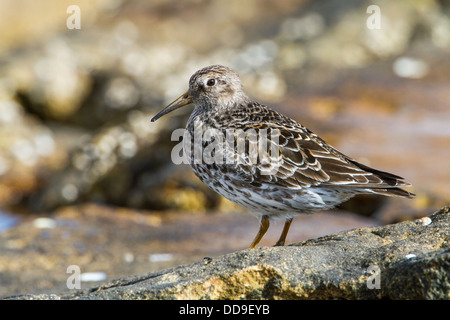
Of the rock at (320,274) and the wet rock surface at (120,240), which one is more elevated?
the wet rock surface at (120,240)

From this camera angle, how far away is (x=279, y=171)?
716 centimetres

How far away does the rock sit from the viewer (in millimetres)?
4930

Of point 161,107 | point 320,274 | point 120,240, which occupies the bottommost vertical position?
point 320,274

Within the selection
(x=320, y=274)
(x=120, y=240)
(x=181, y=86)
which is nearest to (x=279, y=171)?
(x=320, y=274)

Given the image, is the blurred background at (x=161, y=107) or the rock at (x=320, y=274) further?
the blurred background at (x=161, y=107)

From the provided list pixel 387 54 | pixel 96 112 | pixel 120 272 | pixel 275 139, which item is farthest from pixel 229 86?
pixel 387 54

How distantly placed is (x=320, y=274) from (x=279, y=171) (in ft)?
6.43

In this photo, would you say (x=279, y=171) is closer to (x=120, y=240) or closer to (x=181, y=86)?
(x=120, y=240)

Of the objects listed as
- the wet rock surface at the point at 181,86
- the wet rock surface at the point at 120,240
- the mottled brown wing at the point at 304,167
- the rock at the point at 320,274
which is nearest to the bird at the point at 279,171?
the mottled brown wing at the point at 304,167

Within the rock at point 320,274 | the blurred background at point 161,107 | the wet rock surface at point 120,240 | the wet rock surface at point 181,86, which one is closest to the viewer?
the rock at point 320,274

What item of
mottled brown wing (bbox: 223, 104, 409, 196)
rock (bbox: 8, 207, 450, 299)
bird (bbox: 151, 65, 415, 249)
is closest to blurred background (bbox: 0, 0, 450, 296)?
bird (bbox: 151, 65, 415, 249)

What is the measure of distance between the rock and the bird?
1.09m

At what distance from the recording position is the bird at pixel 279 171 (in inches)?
279

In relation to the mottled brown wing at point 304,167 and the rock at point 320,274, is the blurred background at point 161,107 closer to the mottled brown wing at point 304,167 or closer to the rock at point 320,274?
the mottled brown wing at point 304,167
